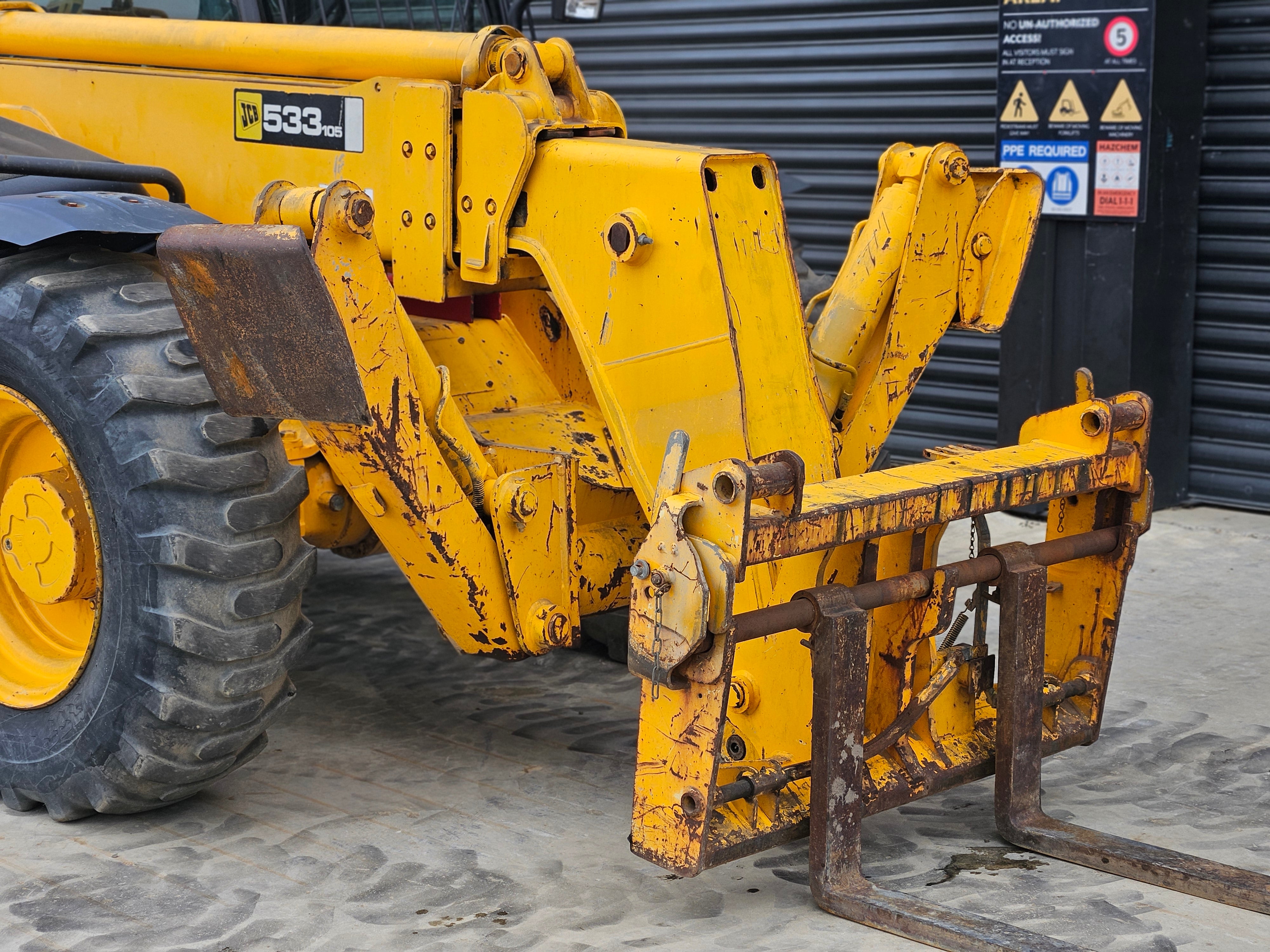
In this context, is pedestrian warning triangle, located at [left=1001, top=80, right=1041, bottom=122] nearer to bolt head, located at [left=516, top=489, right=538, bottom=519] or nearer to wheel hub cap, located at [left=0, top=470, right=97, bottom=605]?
bolt head, located at [left=516, top=489, right=538, bottom=519]

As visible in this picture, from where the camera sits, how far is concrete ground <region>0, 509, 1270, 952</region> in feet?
11.1

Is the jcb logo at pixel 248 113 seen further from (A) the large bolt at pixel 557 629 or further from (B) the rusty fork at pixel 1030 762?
(B) the rusty fork at pixel 1030 762

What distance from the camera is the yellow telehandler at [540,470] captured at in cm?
340

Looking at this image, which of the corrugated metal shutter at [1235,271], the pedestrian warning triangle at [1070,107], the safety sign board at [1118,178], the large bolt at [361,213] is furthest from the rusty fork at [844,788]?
the corrugated metal shutter at [1235,271]

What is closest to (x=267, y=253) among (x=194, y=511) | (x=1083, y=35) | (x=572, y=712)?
(x=194, y=511)

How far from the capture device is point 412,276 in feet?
13.4

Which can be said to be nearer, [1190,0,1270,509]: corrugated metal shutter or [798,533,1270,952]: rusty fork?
[798,533,1270,952]: rusty fork

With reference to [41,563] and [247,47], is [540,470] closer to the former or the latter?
[41,563]

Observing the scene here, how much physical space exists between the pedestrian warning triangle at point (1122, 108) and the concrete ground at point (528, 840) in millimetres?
2703

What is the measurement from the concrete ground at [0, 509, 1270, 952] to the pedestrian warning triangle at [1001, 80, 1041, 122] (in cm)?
294

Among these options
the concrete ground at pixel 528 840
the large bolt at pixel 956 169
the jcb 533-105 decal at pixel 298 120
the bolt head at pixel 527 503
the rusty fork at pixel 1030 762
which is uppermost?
the jcb 533-105 decal at pixel 298 120

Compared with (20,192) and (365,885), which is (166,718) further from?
(20,192)

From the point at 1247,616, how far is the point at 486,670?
9.36 ft

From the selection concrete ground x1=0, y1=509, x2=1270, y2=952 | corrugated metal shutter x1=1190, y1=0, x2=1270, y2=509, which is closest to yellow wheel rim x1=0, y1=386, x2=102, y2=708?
concrete ground x1=0, y1=509, x2=1270, y2=952
